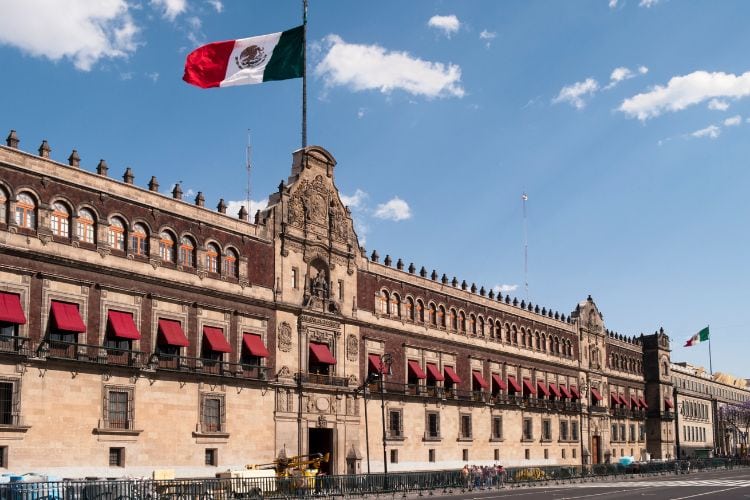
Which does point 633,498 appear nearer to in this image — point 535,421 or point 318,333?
point 318,333

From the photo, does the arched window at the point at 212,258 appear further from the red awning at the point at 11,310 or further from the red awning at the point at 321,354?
the red awning at the point at 11,310

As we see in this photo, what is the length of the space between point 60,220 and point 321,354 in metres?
20.3

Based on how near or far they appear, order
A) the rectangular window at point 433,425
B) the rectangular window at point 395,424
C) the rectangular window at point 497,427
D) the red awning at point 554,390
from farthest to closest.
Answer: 1. the red awning at point 554,390
2. the rectangular window at point 497,427
3. the rectangular window at point 433,425
4. the rectangular window at point 395,424

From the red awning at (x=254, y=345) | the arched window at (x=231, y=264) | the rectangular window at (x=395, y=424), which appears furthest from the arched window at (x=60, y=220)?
the rectangular window at (x=395, y=424)

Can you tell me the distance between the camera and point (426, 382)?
232 ft

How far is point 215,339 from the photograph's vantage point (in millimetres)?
50969

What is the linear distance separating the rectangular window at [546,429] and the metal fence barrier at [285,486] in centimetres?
1427

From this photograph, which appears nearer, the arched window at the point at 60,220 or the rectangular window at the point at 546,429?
the arched window at the point at 60,220

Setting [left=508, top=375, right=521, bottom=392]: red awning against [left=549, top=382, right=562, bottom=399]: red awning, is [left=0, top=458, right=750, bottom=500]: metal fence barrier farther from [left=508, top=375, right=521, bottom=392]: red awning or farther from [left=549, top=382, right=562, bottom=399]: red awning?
[left=549, top=382, right=562, bottom=399]: red awning

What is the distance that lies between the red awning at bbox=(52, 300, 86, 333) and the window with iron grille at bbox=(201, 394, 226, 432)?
9.33m

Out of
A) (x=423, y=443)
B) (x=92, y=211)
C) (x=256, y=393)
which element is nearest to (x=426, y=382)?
(x=423, y=443)

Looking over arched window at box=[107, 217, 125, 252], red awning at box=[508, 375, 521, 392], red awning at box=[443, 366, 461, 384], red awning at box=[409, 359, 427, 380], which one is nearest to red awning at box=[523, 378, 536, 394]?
red awning at box=[508, 375, 521, 392]

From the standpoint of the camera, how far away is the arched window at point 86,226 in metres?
44.9

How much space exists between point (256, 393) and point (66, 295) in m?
14.1
